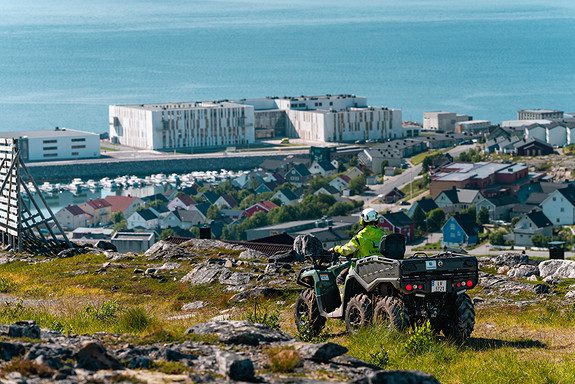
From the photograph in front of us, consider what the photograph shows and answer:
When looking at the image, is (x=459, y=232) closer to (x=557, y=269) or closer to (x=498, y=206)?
(x=498, y=206)

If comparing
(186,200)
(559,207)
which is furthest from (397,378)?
(186,200)

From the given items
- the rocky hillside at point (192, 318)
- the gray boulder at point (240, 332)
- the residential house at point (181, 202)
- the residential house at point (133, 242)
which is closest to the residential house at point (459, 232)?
the residential house at point (133, 242)

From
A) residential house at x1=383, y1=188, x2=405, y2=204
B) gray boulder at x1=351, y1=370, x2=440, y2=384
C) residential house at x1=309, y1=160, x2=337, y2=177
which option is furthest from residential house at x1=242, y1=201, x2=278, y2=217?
gray boulder at x1=351, y1=370, x2=440, y2=384

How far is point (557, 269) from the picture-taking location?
15.1 m

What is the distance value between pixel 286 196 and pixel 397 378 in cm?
7973

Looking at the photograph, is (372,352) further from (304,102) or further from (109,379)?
(304,102)

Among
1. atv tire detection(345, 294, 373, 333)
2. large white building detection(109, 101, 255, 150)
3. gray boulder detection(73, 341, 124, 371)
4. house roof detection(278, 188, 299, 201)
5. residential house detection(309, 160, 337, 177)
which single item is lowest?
house roof detection(278, 188, 299, 201)

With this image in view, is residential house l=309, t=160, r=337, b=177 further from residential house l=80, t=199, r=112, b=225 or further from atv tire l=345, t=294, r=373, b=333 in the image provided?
atv tire l=345, t=294, r=373, b=333

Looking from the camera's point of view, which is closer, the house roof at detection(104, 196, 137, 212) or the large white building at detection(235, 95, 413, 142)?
the house roof at detection(104, 196, 137, 212)

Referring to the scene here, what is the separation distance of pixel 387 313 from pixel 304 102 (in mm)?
114996

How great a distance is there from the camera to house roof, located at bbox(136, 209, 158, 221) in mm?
75750

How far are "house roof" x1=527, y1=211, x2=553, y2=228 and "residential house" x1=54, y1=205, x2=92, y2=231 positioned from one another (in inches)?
1371

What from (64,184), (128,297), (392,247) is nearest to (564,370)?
(392,247)

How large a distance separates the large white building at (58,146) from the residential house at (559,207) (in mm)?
56881
